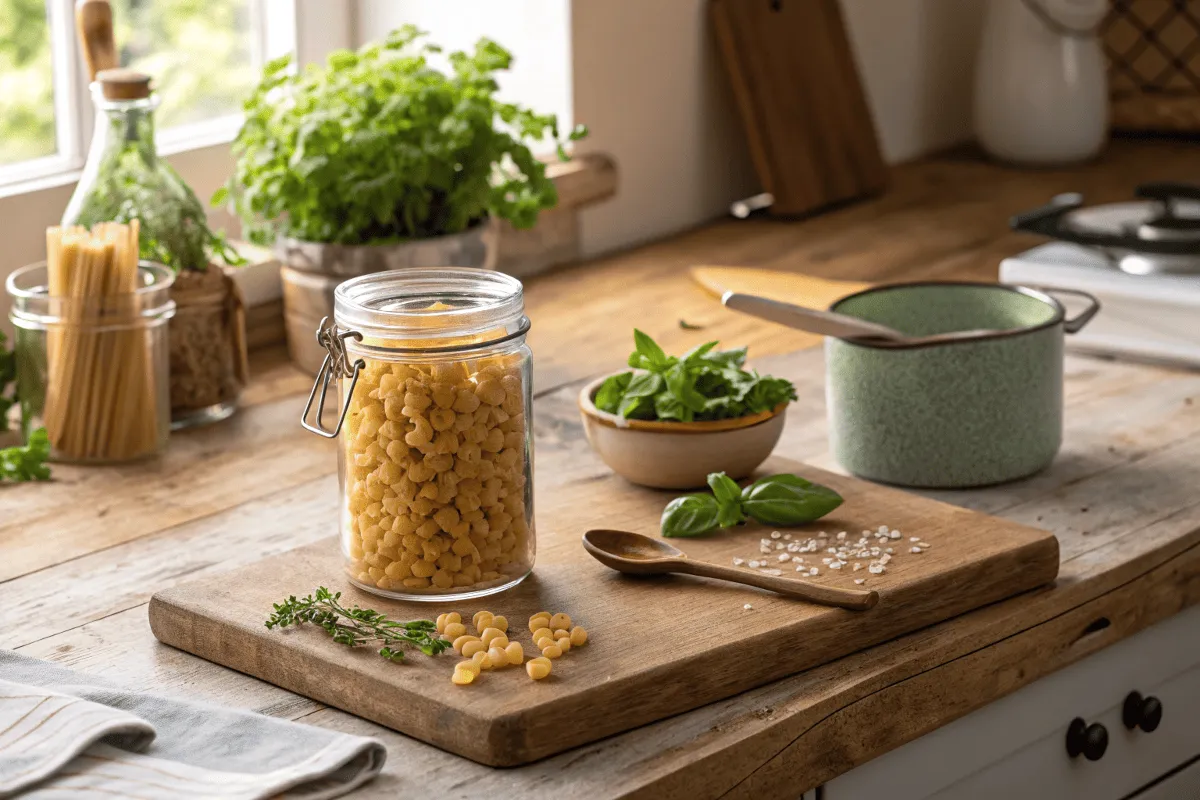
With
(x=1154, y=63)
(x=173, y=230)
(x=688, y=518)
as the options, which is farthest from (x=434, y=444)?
(x=1154, y=63)

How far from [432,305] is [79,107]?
84 cm

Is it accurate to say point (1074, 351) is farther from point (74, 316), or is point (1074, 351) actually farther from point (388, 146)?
point (74, 316)

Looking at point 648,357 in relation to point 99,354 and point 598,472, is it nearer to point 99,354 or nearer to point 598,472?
point 598,472

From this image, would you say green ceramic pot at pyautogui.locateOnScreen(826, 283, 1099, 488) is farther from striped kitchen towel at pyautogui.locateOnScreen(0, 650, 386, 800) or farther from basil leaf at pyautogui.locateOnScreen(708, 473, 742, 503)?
striped kitchen towel at pyautogui.locateOnScreen(0, 650, 386, 800)

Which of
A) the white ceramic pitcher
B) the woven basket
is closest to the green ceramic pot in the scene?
the white ceramic pitcher

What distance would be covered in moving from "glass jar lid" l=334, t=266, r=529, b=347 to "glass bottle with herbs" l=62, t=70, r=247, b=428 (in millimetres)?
481

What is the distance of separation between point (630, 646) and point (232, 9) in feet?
4.05

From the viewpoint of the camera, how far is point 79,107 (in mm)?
1668

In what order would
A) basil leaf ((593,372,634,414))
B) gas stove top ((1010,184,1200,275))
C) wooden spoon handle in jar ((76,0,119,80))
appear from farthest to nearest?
gas stove top ((1010,184,1200,275)), wooden spoon handle in jar ((76,0,119,80)), basil leaf ((593,372,634,414))

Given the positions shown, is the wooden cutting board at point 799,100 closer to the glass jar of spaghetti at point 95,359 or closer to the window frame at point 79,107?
the window frame at point 79,107

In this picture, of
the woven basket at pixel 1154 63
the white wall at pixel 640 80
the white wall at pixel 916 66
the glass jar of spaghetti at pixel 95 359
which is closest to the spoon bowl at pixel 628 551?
the glass jar of spaghetti at pixel 95 359

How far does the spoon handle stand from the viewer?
3.09ft

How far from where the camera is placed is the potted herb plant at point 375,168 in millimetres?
1472

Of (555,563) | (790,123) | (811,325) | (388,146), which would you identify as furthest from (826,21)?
(555,563)
